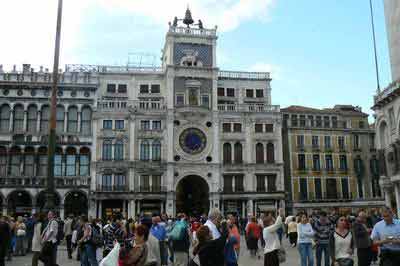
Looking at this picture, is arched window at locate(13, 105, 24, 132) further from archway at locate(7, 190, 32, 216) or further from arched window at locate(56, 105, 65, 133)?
archway at locate(7, 190, 32, 216)

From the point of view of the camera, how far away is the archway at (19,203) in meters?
46.3

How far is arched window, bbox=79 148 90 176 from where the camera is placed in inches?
1920

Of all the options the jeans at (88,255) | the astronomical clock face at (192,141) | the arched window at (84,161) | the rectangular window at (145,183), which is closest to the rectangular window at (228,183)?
the astronomical clock face at (192,141)

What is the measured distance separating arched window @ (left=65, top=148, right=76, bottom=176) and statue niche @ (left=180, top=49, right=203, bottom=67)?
51.4 ft

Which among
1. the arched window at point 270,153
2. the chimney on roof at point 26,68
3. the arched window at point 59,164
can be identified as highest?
the chimney on roof at point 26,68

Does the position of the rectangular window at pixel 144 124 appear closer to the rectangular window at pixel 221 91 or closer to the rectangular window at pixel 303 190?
the rectangular window at pixel 221 91

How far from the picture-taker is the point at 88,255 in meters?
13.7

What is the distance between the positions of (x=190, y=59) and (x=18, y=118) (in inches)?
786

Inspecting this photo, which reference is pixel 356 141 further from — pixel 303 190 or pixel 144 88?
pixel 144 88

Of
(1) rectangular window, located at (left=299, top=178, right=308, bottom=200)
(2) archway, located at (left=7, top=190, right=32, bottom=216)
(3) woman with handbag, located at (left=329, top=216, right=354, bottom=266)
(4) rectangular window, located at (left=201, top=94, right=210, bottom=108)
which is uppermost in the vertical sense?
(4) rectangular window, located at (left=201, top=94, right=210, bottom=108)

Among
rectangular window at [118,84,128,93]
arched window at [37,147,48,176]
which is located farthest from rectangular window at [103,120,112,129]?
arched window at [37,147,48,176]

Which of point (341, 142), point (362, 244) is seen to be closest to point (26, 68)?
point (341, 142)

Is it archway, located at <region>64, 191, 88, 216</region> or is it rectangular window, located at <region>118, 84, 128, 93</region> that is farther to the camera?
rectangular window, located at <region>118, 84, 128, 93</region>

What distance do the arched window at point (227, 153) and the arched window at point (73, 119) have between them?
16.5 m
